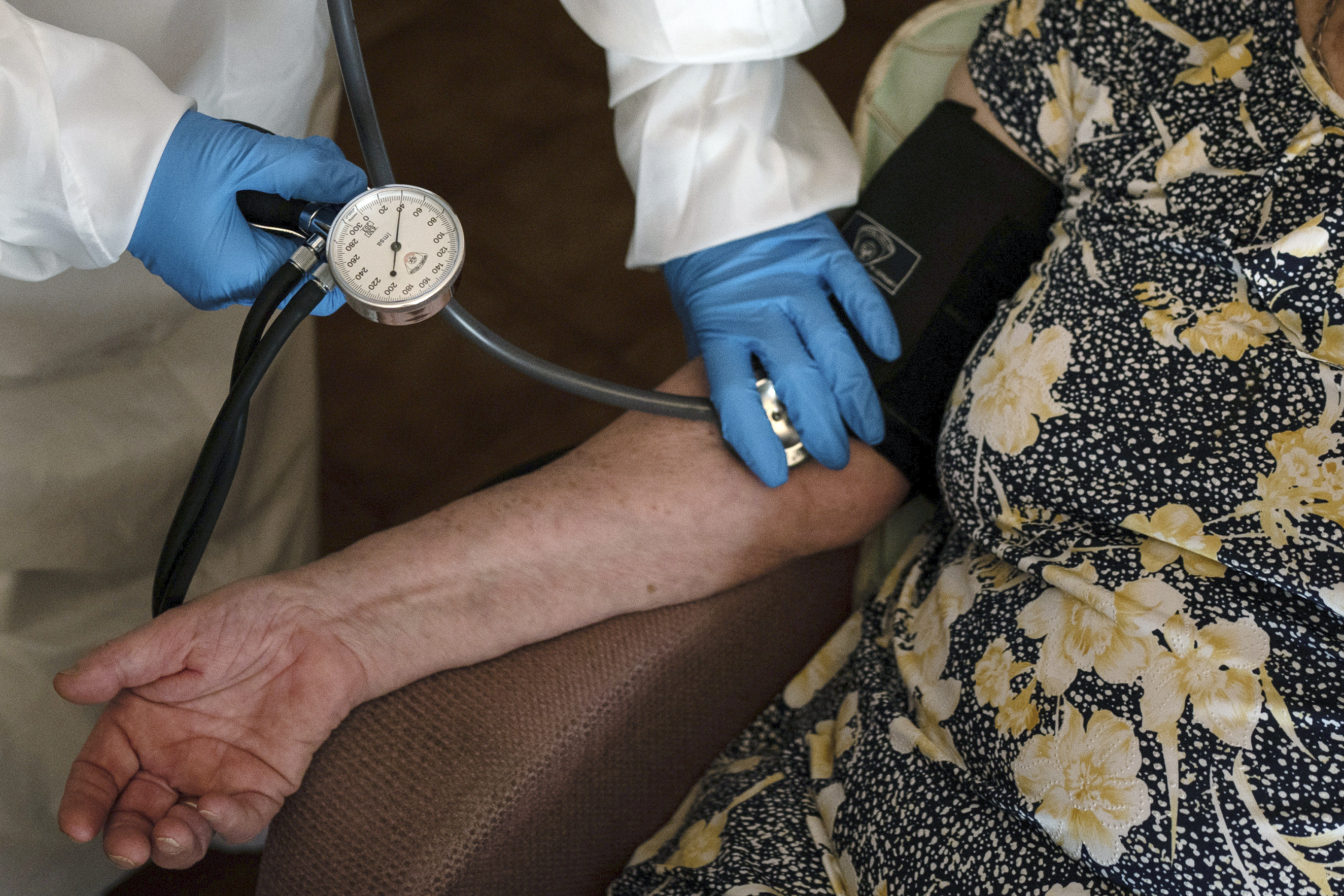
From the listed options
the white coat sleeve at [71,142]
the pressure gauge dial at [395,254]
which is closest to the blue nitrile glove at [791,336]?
the pressure gauge dial at [395,254]

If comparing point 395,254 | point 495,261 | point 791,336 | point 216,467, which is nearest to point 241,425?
point 216,467

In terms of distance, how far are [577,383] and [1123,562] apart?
43 cm

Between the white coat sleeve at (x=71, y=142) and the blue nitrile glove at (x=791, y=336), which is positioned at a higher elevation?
the white coat sleeve at (x=71, y=142)

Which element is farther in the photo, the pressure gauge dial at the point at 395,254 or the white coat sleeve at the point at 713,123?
the white coat sleeve at the point at 713,123

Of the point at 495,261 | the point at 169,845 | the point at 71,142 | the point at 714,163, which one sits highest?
the point at 71,142

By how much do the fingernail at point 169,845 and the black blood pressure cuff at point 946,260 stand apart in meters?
0.64

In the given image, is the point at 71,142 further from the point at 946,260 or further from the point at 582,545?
the point at 946,260

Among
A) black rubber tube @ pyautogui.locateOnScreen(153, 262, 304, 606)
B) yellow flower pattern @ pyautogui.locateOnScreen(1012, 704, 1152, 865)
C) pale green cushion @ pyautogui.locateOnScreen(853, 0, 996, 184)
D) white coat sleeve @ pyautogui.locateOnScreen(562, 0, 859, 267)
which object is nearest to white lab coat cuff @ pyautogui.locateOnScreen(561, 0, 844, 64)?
white coat sleeve @ pyautogui.locateOnScreen(562, 0, 859, 267)

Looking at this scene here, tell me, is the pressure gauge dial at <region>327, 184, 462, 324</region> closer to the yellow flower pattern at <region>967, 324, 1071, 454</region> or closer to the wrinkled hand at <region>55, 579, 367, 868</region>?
the wrinkled hand at <region>55, 579, 367, 868</region>

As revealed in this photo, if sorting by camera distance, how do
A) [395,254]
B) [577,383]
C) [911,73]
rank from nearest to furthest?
[395,254] < [577,383] < [911,73]

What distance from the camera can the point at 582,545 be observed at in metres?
0.83

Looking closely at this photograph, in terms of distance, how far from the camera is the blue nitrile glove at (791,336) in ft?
2.80

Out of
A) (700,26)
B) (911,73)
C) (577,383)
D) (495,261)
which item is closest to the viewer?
(577,383)

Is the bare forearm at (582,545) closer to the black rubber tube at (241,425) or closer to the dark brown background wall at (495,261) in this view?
the black rubber tube at (241,425)
